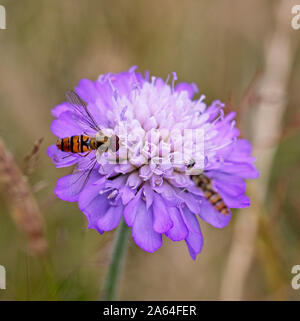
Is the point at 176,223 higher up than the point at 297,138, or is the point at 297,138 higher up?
the point at 297,138

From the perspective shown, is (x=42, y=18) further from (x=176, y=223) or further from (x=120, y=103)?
(x=176, y=223)

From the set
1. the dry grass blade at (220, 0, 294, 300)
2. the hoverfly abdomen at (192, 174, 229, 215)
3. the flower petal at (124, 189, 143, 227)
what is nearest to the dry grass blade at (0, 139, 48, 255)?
the flower petal at (124, 189, 143, 227)

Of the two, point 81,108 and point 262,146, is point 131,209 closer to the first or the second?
point 81,108

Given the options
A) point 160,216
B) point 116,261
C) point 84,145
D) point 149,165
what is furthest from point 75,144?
point 116,261

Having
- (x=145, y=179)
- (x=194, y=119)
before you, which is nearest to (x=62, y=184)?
(x=145, y=179)

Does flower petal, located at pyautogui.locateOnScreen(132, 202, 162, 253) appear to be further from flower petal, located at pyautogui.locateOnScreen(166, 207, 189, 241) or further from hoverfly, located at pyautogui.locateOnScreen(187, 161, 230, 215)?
hoverfly, located at pyautogui.locateOnScreen(187, 161, 230, 215)

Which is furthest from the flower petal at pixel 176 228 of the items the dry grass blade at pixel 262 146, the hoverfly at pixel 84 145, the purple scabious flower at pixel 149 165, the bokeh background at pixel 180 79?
the dry grass blade at pixel 262 146

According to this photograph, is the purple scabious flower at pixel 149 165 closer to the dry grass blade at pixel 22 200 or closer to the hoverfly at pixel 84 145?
the hoverfly at pixel 84 145
